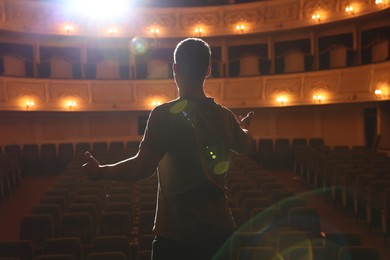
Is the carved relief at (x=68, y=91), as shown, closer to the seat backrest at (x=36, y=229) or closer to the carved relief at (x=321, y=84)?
the carved relief at (x=321, y=84)

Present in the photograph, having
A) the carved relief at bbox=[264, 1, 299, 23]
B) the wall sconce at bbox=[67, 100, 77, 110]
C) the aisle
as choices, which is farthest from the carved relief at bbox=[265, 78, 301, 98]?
the aisle

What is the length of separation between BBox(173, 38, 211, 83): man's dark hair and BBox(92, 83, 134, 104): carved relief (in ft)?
55.8

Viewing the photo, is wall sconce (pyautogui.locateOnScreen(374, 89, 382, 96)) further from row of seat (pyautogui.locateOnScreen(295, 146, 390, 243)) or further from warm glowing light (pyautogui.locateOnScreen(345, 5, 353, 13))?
warm glowing light (pyautogui.locateOnScreen(345, 5, 353, 13))

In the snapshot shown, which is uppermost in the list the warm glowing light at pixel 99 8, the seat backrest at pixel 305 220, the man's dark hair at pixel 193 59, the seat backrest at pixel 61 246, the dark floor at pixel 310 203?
the warm glowing light at pixel 99 8

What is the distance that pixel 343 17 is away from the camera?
56.6ft

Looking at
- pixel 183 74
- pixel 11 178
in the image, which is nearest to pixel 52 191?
pixel 11 178

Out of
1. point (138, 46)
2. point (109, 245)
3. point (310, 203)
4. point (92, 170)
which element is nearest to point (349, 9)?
point (138, 46)

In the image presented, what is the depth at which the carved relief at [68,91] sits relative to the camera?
1778 cm

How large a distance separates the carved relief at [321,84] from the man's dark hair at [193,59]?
52.5 feet

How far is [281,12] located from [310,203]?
10716mm

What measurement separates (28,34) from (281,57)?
35.9ft

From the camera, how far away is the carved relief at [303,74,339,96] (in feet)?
55.5

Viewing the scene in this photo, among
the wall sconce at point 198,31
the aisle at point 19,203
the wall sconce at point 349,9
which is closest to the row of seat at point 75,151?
the aisle at point 19,203

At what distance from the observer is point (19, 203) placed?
11.0 meters
